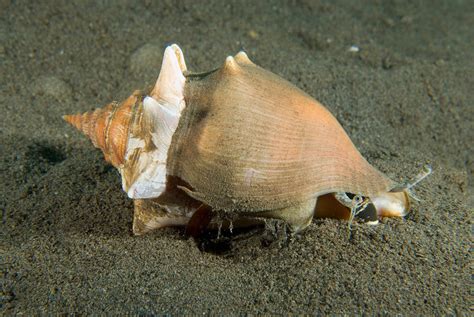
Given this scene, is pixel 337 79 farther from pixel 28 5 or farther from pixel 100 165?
pixel 28 5

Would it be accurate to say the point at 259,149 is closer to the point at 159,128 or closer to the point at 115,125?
the point at 159,128

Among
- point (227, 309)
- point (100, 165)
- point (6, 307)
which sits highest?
point (100, 165)

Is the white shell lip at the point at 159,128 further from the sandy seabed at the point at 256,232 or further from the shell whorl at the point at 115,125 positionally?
the sandy seabed at the point at 256,232

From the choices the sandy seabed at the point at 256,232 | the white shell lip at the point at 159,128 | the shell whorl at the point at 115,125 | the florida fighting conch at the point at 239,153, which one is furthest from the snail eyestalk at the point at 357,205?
the shell whorl at the point at 115,125

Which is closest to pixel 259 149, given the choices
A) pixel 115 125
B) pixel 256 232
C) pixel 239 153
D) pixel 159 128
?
pixel 239 153

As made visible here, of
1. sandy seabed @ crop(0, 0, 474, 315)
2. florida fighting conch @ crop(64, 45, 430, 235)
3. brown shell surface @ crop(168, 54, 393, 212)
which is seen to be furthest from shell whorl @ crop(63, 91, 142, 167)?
sandy seabed @ crop(0, 0, 474, 315)

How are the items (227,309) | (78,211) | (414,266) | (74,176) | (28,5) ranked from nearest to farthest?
(227,309)
(414,266)
(78,211)
(74,176)
(28,5)

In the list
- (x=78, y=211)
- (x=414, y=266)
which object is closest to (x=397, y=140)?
(x=414, y=266)

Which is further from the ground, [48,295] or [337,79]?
[337,79]
